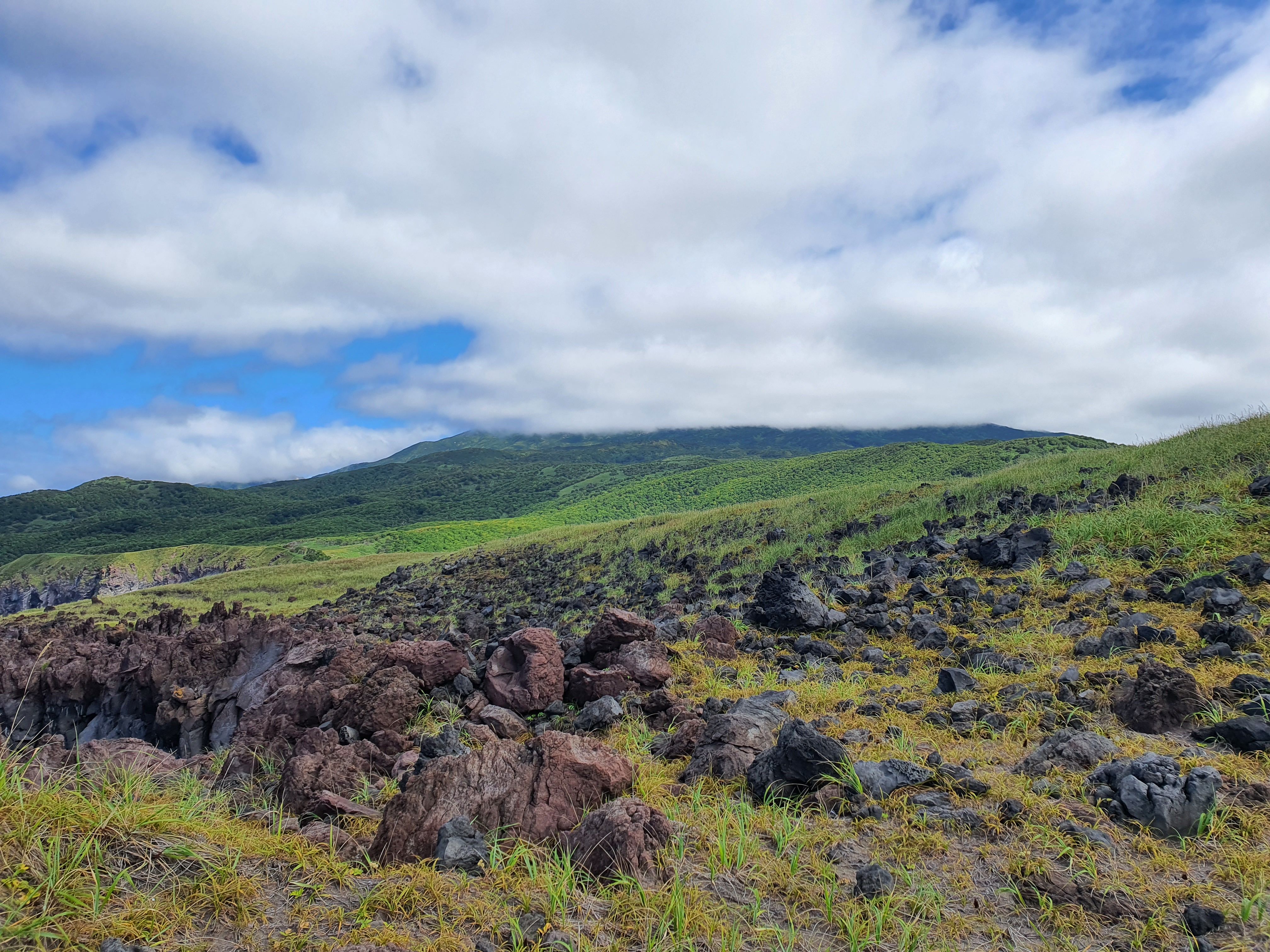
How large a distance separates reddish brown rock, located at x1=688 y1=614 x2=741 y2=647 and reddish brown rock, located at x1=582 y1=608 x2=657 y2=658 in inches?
40.4

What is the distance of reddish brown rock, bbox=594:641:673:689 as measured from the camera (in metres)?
7.42

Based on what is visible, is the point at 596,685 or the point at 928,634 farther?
the point at 928,634

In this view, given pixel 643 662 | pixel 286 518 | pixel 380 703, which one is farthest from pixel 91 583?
pixel 286 518

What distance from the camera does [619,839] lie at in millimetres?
3736

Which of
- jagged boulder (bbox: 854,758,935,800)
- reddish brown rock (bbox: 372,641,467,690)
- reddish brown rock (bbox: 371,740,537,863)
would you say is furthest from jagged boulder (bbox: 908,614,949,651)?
reddish brown rock (bbox: 372,641,467,690)

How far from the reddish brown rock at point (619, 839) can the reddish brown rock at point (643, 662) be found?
131 inches

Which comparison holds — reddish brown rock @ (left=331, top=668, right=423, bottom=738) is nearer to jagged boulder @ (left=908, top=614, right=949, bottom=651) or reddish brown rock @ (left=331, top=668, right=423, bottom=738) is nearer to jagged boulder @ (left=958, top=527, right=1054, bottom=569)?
jagged boulder @ (left=908, top=614, right=949, bottom=651)

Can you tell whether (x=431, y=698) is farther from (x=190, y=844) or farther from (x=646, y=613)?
(x=646, y=613)

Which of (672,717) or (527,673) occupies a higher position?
(527,673)

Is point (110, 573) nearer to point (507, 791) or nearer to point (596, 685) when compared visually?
point (596, 685)

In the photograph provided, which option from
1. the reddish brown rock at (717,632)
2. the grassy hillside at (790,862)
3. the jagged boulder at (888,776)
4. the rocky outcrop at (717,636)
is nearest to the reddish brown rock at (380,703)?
the grassy hillside at (790,862)

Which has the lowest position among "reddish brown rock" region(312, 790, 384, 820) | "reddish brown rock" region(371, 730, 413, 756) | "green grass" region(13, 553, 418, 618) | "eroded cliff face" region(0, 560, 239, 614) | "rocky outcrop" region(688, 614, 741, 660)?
"eroded cliff face" region(0, 560, 239, 614)

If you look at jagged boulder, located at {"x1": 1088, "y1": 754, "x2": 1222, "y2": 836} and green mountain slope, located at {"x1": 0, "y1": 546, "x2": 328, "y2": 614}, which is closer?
jagged boulder, located at {"x1": 1088, "y1": 754, "x2": 1222, "y2": 836}

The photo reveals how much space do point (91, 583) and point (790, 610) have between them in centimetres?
9185
